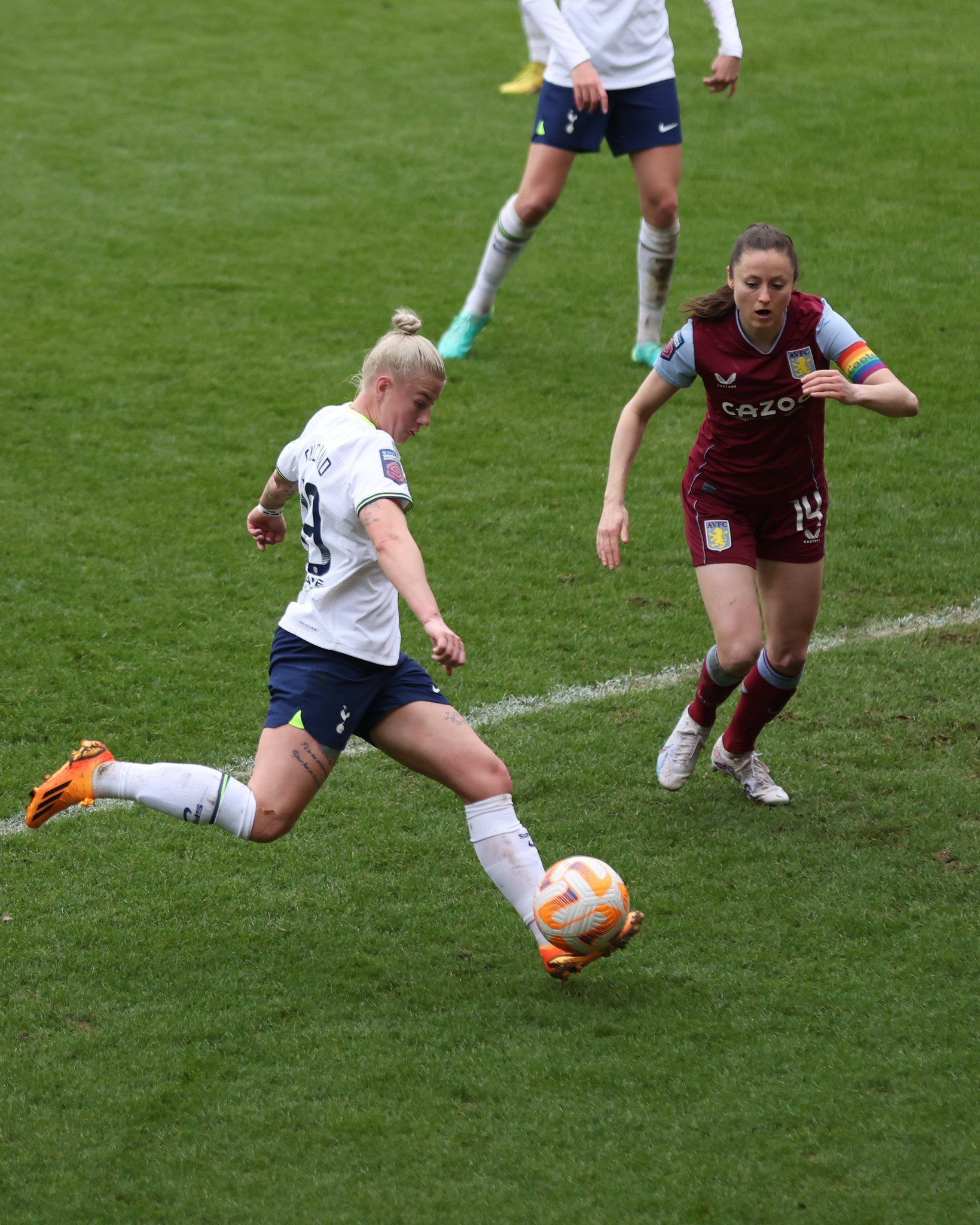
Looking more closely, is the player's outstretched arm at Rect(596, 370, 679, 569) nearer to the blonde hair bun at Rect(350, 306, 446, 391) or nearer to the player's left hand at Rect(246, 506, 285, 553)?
the blonde hair bun at Rect(350, 306, 446, 391)

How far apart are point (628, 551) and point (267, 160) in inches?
254

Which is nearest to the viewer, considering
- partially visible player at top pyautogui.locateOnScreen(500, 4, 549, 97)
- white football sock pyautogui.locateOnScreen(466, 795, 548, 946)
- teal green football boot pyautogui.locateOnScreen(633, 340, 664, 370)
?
white football sock pyautogui.locateOnScreen(466, 795, 548, 946)

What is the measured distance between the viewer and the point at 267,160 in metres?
11.8

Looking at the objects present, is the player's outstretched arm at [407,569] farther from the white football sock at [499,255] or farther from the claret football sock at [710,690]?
the white football sock at [499,255]

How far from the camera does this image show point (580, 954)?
3.95 meters

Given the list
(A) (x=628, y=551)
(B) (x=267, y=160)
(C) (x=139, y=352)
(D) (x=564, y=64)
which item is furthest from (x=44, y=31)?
(A) (x=628, y=551)

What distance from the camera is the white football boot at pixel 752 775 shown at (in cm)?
506

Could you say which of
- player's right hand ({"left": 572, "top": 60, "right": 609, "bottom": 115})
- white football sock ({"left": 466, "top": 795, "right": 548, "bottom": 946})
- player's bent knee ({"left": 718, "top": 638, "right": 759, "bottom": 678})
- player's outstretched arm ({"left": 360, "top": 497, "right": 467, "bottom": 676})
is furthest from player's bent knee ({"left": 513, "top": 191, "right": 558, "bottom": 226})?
white football sock ({"left": 466, "top": 795, "right": 548, "bottom": 946})

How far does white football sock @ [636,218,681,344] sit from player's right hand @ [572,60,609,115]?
0.89 metres

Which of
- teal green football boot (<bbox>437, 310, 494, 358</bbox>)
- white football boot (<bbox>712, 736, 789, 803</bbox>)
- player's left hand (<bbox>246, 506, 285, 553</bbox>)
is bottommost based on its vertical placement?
white football boot (<bbox>712, 736, 789, 803</bbox>)

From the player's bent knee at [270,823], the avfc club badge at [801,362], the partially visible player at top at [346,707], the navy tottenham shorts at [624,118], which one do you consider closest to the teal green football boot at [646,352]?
the navy tottenham shorts at [624,118]

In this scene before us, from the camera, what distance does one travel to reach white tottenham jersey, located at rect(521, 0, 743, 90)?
774cm

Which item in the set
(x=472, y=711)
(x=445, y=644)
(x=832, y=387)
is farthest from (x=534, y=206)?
(x=445, y=644)

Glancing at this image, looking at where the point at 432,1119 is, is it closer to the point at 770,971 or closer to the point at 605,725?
the point at 770,971
